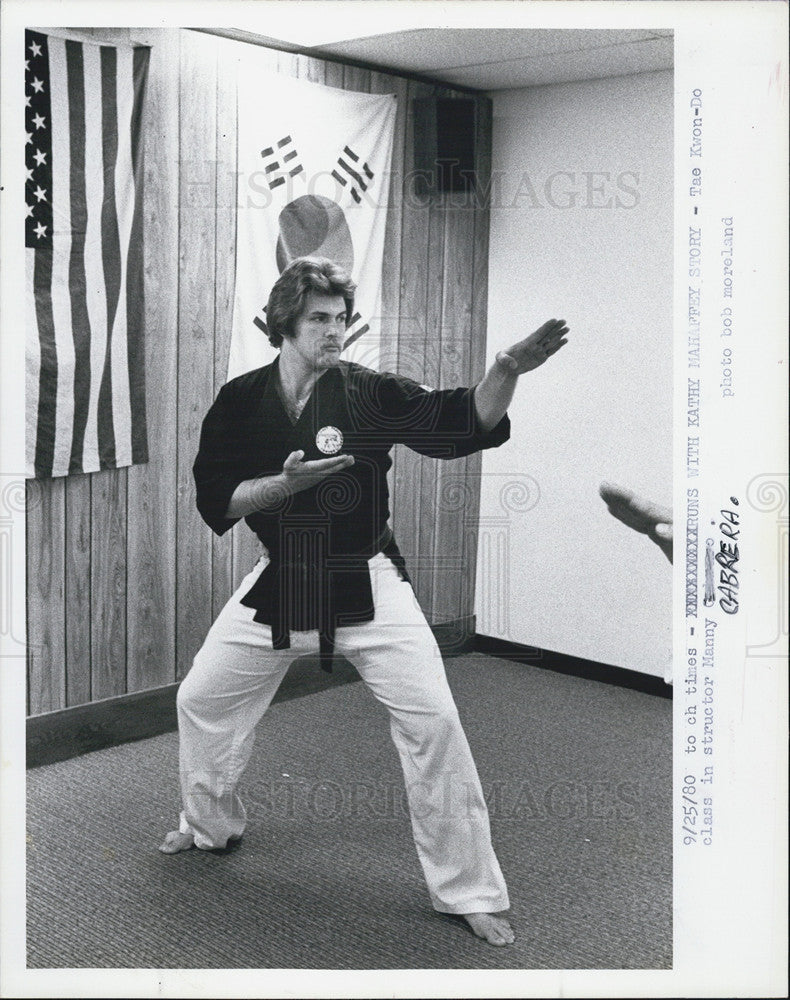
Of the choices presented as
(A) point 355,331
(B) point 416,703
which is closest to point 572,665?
(B) point 416,703

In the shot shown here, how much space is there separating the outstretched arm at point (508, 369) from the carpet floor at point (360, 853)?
487mm

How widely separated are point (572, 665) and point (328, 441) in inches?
28.5

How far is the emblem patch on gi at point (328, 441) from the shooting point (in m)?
2.18

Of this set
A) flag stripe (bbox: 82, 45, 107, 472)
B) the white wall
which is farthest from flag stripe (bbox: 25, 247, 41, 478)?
the white wall

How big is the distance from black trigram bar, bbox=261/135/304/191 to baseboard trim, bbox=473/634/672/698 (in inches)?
38.5

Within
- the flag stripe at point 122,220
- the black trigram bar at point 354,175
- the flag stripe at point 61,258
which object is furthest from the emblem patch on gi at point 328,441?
the flag stripe at point 61,258

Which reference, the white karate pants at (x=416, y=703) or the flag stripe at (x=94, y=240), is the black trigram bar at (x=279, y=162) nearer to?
the flag stripe at (x=94, y=240)

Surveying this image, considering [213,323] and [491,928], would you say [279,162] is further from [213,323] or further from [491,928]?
[491,928]

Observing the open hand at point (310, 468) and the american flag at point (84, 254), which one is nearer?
the open hand at point (310, 468)

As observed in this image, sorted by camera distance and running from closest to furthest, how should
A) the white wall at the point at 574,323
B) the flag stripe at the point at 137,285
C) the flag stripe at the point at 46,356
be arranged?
the white wall at the point at 574,323, the flag stripe at the point at 137,285, the flag stripe at the point at 46,356

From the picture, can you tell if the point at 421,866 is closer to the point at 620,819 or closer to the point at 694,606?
the point at 620,819

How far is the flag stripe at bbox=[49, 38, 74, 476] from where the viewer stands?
2285 mm

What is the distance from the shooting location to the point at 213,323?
2342 millimetres

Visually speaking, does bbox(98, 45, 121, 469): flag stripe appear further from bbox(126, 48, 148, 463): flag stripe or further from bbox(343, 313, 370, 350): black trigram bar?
bbox(343, 313, 370, 350): black trigram bar
